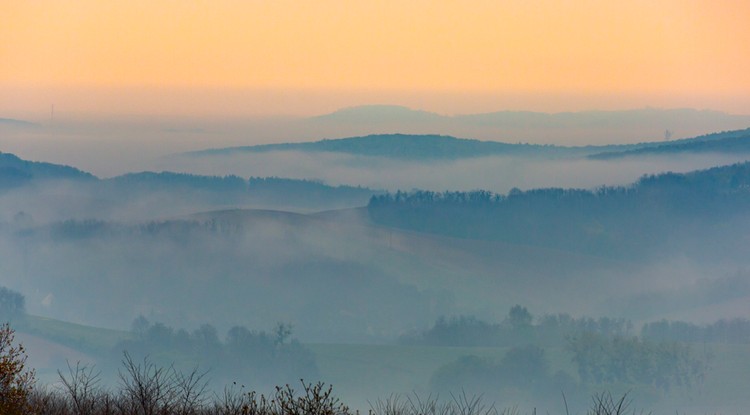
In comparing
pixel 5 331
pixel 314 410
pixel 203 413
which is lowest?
pixel 203 413

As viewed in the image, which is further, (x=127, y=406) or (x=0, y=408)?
(x=127, y=406)

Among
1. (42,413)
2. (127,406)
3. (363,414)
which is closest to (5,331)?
(42,413)

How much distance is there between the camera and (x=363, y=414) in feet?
639

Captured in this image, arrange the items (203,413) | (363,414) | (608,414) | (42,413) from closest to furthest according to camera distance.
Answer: (608,414) → (42,413) → (203,413) → (363,414)

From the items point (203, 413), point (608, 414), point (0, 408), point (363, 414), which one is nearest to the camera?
point (0, 408)

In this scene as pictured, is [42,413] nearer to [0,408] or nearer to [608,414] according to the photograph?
[0,408]

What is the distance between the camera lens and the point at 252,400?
29781mm

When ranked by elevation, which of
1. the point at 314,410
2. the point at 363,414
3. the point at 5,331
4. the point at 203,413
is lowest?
the point at 363,414

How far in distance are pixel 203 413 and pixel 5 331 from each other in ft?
57.7

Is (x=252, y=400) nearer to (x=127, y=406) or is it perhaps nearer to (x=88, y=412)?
(x=88, y=412)

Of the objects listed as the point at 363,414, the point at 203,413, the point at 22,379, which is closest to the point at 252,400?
the point at 22,379

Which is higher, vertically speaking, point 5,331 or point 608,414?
point 5,331

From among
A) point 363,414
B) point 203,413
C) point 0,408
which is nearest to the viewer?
point 0,408

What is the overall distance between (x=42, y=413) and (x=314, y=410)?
57.2 ft
